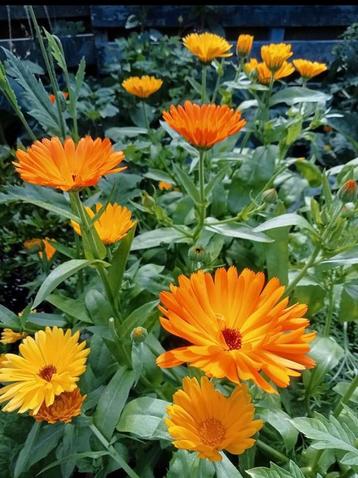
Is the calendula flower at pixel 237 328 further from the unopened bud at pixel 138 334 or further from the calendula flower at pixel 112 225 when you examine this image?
the calendula flower at pixel 112 225

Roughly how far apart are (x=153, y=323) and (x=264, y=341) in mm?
273

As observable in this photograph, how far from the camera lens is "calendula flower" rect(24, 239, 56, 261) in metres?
0.87

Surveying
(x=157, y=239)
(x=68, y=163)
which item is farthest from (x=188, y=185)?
(x=68, y=163)

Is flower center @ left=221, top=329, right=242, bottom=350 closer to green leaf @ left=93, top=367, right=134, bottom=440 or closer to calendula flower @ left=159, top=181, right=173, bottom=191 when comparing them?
green leaf @ left=93, top=367, right=134, bottom=440

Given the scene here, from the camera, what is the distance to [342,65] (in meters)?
1.94

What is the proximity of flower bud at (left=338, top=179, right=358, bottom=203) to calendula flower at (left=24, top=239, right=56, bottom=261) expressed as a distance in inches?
18.1

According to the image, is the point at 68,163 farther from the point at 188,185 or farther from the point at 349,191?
the point at 349,191

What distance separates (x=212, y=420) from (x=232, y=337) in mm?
77

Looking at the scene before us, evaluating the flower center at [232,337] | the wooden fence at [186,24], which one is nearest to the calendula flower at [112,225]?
the flower center at [232,337]

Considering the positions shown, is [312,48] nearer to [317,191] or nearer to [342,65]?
[342,65]

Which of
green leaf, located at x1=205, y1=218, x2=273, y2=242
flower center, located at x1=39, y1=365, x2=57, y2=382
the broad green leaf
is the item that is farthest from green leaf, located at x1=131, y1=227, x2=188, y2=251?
flower center, located at x1=39, y1=365, x2=57, y2=382

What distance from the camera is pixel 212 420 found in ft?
1.51

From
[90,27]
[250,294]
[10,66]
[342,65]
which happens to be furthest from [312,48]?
[250,294]

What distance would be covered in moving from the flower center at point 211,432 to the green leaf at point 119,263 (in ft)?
0.80
